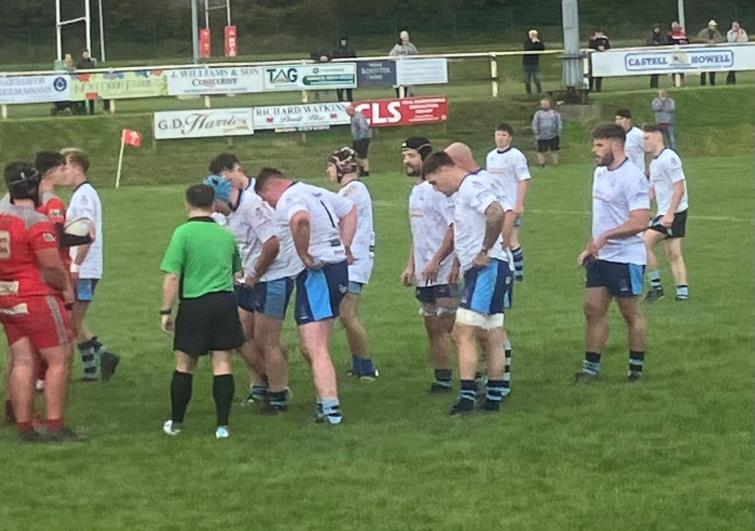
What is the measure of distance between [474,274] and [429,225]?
1302 millimetres

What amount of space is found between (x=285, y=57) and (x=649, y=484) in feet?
A: 182

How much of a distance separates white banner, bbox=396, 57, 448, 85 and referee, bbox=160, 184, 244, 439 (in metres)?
30.8

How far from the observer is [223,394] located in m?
10.4

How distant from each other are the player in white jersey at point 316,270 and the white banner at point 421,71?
30026mm

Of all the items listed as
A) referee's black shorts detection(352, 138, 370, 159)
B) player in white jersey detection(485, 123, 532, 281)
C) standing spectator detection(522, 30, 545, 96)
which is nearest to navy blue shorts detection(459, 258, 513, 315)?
player in white jersey detection(485, 123, 532, 281)

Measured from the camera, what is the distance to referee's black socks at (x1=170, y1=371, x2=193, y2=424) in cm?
1042

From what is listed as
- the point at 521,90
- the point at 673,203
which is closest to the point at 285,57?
the point at 521,90

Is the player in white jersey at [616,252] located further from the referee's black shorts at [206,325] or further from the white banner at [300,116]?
the white banner at [300,116]

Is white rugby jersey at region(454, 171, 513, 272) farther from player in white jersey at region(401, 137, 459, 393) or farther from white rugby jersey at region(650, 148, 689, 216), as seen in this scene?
white rugby jersey at region(650, 148, 689, 216)

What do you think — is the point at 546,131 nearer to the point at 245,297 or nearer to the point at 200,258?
the point at 245,297

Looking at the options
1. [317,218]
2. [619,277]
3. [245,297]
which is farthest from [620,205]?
[245,297]

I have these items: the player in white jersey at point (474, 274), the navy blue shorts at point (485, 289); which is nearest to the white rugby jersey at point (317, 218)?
the player in white jersey at point (474, 274)

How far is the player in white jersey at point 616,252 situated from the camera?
11.8m

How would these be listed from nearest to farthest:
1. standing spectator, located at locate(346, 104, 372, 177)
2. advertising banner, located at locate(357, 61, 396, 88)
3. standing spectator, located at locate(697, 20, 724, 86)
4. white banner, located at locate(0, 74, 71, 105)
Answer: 1. standing spectator, located at locate(346, 104, 372, 177)
2. white banner, located at locate(0, 74, 71, 105)
3. advertising banner, located at locate(357, 61, 396, 88)
4. standing spectator, located at locate(697, 20, 724, 86)
